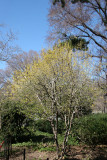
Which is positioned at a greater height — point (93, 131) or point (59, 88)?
point (59, 88)

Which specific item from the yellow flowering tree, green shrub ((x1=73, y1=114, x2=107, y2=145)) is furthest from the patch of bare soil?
green shrub ((x1=73, y1=114, x2=107, y2=145))

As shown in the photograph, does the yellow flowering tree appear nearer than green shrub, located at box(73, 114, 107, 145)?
Yes

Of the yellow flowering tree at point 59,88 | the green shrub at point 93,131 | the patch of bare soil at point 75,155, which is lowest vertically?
the patch of bare soil at point 75,155

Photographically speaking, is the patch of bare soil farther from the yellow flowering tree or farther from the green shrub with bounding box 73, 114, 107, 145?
the green shrub with bounding box 73, 114, 107, 145

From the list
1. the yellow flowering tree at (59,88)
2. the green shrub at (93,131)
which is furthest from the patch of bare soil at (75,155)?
the green shrub at (93,131)

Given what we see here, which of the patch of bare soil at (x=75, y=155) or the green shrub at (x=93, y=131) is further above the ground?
the green shrub at (x=93, y=131)

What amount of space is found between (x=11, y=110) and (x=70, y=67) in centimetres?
343

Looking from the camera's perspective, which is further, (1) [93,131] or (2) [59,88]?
(1) [93,131]

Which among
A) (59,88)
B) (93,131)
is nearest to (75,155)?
(93,131)

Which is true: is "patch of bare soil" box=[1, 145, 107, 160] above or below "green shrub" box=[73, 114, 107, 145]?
below

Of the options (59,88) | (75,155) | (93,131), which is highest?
(59,88)

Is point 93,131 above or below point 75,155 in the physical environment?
above

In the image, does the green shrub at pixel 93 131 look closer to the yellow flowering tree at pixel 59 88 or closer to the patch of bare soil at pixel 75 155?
the patch of bare soil at pixel 75 155

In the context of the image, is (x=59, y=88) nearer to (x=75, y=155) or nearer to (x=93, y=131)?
(x=75, y=155)
